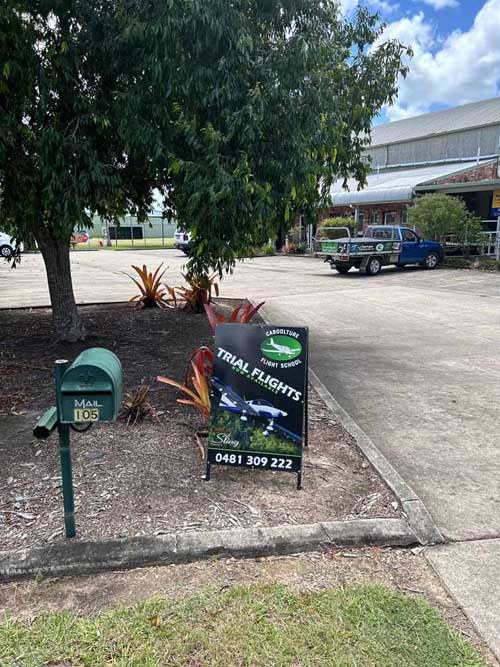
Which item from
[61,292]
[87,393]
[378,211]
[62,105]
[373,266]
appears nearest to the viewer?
[87,393]

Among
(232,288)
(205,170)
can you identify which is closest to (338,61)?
(205,170)

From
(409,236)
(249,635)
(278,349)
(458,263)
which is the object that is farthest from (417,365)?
(458,263)

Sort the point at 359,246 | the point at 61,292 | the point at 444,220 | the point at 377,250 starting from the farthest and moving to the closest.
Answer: the point at 444,220, the point at 377,250, the point at 359,246, the point at 61,292

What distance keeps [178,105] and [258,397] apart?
8.64 ft

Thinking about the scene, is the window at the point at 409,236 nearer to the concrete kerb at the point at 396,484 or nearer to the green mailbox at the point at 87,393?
the concrete kerb at the point at 396,484

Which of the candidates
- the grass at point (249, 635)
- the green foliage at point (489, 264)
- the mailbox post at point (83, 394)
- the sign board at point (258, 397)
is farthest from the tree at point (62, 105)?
the green foliage at point (489, 264)

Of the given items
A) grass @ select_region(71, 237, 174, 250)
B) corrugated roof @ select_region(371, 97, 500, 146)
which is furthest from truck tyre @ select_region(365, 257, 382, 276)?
grass @ select_region(71, 237, 174, 250)

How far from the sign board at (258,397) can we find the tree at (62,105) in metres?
2.41

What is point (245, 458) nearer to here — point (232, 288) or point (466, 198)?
point (232, 288)

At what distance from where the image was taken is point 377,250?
19375 mm

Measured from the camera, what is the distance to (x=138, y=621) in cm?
238

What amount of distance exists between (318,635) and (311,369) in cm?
455

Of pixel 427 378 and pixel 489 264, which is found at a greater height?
pixel 489 264

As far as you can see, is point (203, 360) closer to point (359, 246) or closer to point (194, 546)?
point (194, 546)
